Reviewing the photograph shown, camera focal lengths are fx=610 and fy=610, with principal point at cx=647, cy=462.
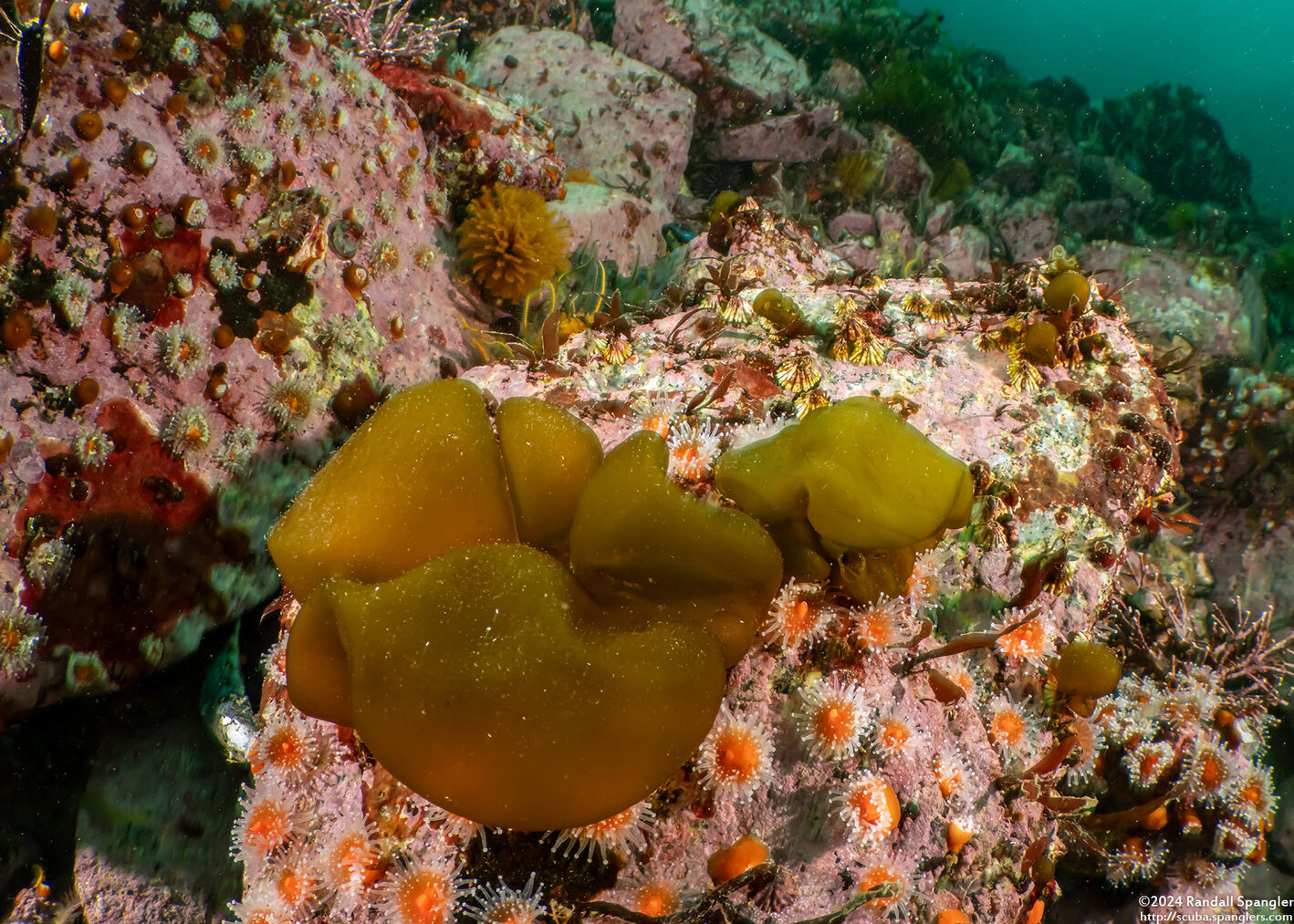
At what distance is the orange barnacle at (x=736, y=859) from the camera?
1.94 meters

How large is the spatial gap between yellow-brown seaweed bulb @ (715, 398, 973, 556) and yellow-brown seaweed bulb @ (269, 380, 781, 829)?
0.24 m

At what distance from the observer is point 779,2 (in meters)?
14.3

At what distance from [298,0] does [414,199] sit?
1587 mm

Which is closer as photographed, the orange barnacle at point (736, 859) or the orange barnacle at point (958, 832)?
the orange barnacle at point (736, 859)

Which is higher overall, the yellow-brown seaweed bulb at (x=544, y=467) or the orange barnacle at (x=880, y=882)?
the yellow-brown seaweed bulb at (x=544, y=467)

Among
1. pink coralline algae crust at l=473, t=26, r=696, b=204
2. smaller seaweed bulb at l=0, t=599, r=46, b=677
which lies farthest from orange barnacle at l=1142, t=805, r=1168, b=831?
pink coralline algae crust at l=473, t=26, r=696, b=204

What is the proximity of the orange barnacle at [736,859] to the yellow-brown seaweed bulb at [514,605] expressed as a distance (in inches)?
18.5

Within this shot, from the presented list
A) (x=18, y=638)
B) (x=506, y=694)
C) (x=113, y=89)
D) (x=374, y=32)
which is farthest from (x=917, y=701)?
(x=374, y=32)

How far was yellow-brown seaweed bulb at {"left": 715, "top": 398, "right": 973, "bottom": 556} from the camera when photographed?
1992mm

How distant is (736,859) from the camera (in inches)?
76.2

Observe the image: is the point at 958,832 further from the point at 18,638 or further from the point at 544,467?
the point at 18,638

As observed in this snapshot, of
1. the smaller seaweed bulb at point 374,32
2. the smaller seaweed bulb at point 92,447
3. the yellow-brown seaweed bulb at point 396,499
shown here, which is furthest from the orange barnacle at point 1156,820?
the smaller seaweed bulb at point 374,32

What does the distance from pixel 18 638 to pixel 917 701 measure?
3.73 m

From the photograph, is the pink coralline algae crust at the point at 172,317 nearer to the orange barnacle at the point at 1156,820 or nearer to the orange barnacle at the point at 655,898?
the orange barnacle at the point at 655,898
